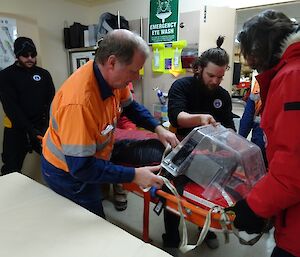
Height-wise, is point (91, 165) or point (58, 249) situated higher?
point (91, 165)

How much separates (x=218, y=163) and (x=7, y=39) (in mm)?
2875

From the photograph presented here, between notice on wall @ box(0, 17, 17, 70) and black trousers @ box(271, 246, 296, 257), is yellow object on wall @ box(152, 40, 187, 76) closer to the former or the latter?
notice on wall @ box(0, 17, 17, 70)

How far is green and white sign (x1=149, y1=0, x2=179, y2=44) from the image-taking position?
2.95 meters

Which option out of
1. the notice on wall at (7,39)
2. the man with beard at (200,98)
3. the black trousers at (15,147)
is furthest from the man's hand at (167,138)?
the notice on wall at (7,39)

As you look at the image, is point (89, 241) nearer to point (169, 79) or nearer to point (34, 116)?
point (34, 116)

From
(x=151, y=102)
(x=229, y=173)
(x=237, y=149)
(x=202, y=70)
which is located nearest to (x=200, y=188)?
(x=229, y=173)

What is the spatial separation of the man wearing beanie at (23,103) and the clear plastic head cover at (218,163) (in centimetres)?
163

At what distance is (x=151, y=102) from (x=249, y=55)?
2.53 meters

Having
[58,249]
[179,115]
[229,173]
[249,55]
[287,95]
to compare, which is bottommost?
[58,249]

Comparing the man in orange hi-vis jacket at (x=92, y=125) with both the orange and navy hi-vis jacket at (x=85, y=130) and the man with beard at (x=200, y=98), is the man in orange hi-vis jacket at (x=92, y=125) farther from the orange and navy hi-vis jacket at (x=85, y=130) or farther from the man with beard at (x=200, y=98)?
the man with beard at (x=200, y=98)

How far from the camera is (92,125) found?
1.02 meters

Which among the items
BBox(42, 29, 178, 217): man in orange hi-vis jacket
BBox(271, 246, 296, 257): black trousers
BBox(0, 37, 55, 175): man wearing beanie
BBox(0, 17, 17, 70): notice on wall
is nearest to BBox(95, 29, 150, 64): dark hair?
BBox(42, 29, 178, 217): man in orange hi-vis jacket

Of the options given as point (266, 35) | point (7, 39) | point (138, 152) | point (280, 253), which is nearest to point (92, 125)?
point (138, 152)

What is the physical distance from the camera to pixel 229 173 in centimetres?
110
